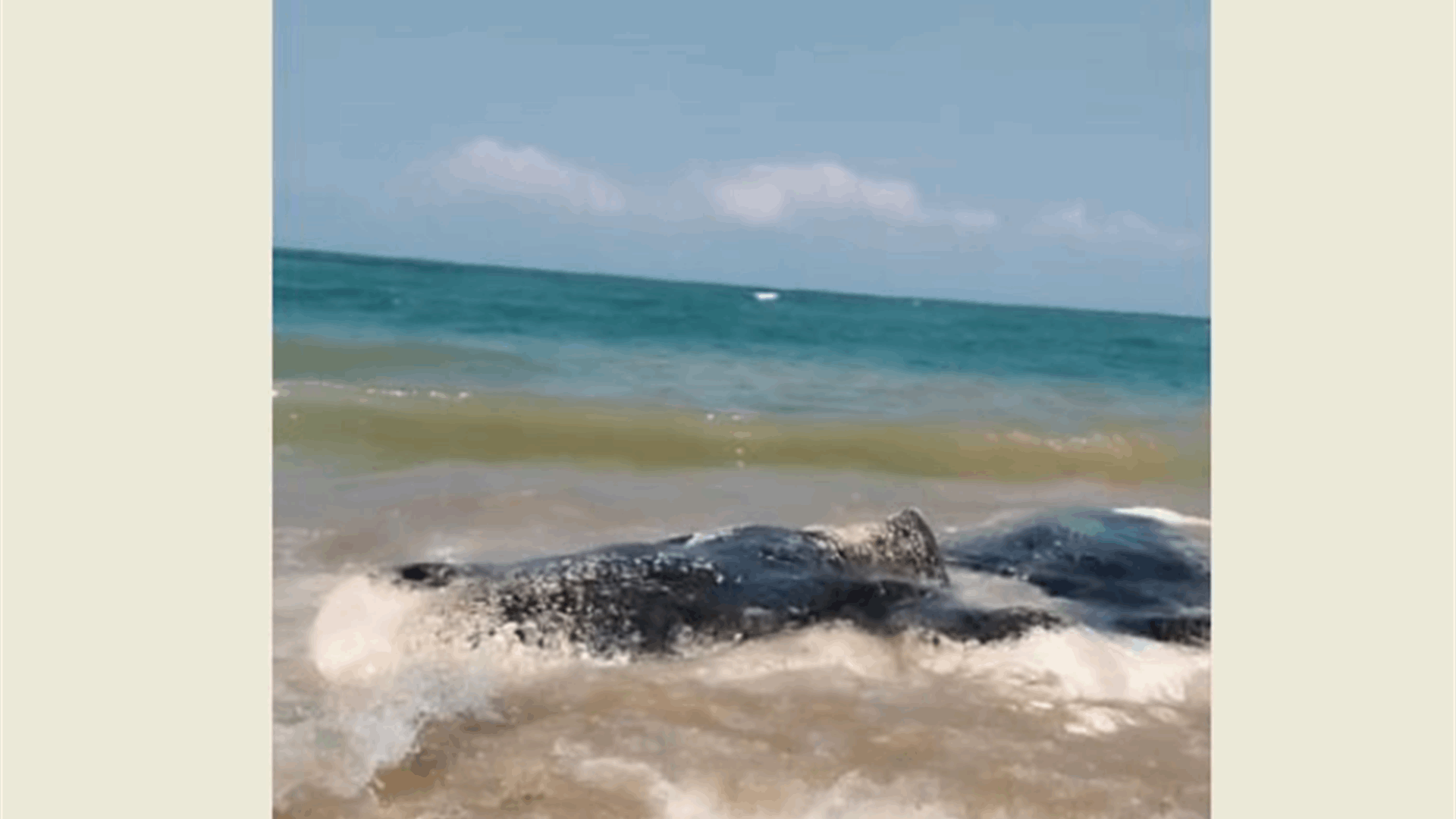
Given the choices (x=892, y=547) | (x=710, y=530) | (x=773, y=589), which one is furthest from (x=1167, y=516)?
A: (x=773, y=589)

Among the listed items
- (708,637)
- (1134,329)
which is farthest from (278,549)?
(1134,329)

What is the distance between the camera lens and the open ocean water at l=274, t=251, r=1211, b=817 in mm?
3672

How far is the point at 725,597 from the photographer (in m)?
4.87

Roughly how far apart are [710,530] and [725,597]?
3.54ft

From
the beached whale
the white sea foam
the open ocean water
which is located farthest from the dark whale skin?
the white sea foam

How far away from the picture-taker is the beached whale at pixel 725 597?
179 inches

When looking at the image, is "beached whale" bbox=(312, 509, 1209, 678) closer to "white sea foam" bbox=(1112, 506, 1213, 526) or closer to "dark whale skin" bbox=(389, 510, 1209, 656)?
"dark whale skin" bbox=(389, 510, 1209, 656)

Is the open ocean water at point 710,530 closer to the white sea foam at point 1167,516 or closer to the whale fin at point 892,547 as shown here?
the white sea foam at point 1167,516

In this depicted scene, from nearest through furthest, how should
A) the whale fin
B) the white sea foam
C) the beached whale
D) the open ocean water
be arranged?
the open ocean water < the beached whale < the whale fin < the white sea foam

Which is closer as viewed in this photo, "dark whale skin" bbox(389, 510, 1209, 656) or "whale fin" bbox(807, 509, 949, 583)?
"dark whale skin" bbox(389, 510, 1209, 656)

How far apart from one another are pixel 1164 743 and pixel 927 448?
15.0 ft

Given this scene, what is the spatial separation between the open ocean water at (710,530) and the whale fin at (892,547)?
29 cm

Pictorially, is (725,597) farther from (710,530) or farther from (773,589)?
(710,530)

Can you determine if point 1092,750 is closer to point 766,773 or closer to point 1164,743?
point 1164,743
